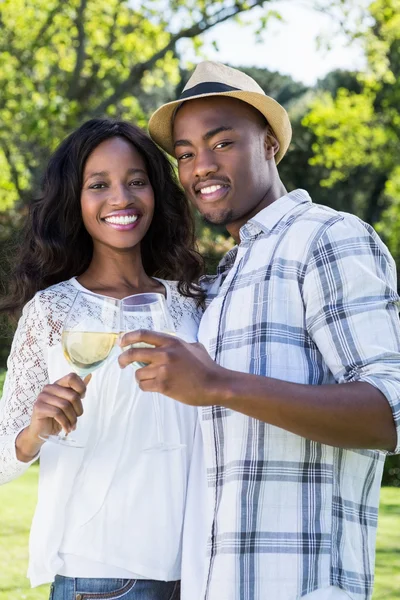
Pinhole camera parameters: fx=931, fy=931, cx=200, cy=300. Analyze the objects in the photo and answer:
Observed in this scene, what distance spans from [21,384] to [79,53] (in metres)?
11.1

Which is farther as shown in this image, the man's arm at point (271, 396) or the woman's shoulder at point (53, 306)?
the woman's shoulder at point (53, 306)

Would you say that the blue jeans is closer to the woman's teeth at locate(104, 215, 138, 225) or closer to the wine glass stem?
the wine glass stem

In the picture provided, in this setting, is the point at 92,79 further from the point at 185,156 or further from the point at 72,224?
the point at 185,156

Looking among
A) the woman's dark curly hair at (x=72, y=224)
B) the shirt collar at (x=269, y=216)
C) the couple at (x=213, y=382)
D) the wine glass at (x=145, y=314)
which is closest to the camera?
the wine glass at (x=145, y=314)

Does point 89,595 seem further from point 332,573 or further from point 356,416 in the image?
point 356,416

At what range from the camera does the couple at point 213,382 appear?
2.51 meters

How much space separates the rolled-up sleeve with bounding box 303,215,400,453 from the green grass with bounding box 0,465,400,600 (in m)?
4.93

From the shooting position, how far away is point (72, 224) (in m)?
3.78

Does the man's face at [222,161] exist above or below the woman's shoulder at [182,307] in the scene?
above

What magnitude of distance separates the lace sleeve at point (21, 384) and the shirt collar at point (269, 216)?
2.65ft

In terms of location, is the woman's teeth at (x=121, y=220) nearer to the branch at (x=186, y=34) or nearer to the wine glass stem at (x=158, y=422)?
the wine glass stem at (x=158, y=422)

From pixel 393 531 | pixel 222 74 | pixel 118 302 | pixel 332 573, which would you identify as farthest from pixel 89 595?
pixel 393 531

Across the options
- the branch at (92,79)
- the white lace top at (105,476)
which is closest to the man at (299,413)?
the white lace top at (105,476)

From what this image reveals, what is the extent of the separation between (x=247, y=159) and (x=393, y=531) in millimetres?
7043
